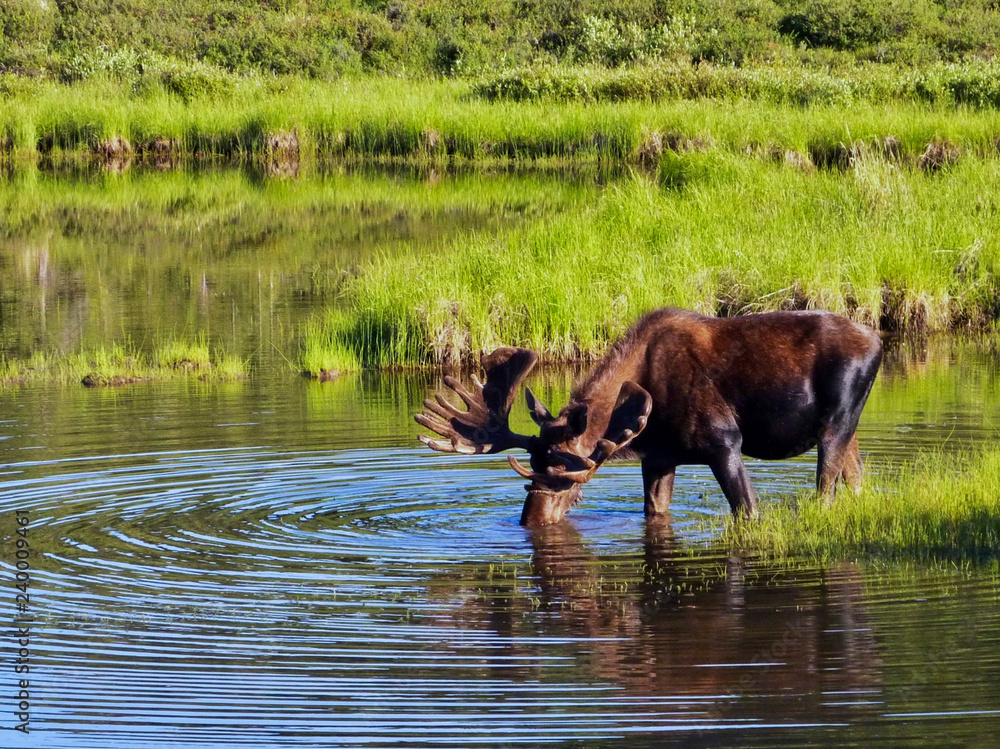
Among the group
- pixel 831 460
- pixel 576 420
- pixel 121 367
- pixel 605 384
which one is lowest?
pixel 121 367

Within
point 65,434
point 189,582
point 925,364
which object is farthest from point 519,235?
point 189,582

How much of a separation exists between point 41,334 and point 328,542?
10084 mm

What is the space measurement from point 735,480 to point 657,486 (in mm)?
712

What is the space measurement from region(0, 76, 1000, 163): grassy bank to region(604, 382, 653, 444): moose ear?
24.9 m

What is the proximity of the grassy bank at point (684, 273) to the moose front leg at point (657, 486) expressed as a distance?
6.05 m

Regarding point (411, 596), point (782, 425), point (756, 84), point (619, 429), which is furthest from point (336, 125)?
point (411, 596)

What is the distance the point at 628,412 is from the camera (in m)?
8.60

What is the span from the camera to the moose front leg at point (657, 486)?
949cm

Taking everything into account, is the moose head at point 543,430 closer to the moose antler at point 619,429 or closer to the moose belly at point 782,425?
the moose antler at point 619,429

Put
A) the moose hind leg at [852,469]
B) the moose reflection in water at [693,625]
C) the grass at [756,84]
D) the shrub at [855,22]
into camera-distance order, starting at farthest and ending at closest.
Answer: the shrub at [855,22], the grass at [756,84], the moose hind leg at [852,469], the moose reflection in water at [693,625]

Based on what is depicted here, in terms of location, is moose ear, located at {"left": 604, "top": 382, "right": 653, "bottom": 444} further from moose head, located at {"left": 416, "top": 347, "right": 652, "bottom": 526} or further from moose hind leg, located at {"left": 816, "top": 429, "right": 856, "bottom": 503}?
moose hind leg, located at {"left": 816, "top": 429, "right": 856, "bottom": 503}

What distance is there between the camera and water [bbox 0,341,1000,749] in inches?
237

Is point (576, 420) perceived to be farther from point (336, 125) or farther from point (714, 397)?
point (336, 125)
